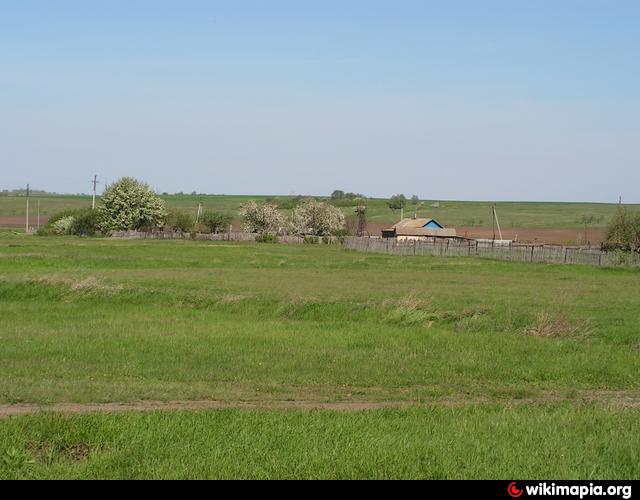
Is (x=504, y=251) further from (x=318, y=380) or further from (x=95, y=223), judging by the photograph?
(x=95, y=223)

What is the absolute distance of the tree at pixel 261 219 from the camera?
126m

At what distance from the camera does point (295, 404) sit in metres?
13.1

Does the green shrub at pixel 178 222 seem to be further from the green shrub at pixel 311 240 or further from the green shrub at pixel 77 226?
the green shrub at pixel 311 240

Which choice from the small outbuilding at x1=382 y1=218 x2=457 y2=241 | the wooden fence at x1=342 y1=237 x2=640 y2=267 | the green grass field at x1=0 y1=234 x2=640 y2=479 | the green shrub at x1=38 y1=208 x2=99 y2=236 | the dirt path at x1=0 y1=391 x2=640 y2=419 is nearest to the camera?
the green grass field at x1=0 y1=234 x2=640 y2=479

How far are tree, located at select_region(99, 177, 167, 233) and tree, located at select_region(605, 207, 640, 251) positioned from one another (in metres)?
61.4

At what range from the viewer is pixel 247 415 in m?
11.2

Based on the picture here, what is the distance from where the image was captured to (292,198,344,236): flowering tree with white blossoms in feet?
408

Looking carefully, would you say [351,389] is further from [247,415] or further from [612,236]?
[612,236]

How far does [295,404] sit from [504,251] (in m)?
60.2
